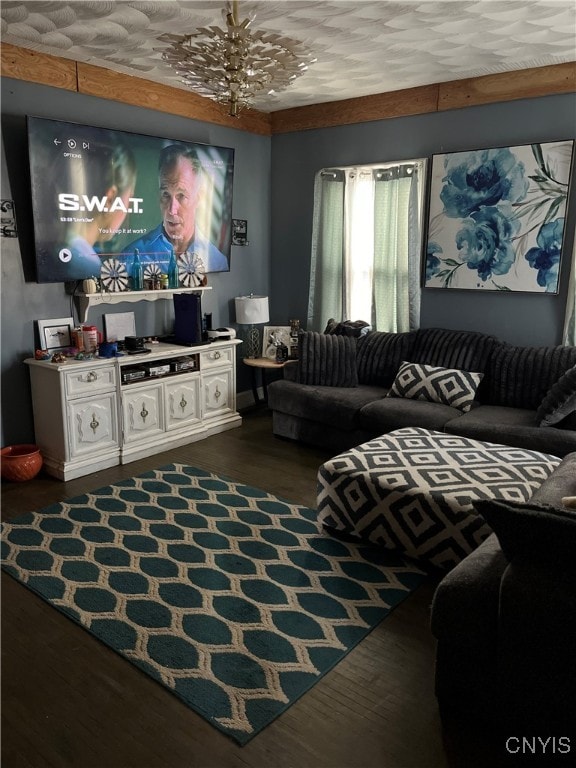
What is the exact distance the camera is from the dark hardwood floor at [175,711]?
1.92m

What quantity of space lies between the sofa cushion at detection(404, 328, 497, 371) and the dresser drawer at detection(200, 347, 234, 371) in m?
1.44

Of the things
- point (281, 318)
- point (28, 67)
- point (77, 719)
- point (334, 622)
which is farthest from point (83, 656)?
point (281, 318)

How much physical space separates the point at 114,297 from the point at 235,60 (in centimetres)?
239

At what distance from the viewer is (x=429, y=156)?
4871 millimetres

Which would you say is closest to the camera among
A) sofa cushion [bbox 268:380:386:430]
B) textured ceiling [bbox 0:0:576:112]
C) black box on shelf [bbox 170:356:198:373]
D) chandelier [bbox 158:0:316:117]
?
chandelier [bbox 158:0:316:117]

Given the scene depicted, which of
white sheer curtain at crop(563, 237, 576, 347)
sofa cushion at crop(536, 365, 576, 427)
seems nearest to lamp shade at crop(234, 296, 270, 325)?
white sheer curtain at crop(563, 237, 576, 347)

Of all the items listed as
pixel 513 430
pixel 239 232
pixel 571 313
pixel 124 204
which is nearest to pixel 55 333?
pixel 124 204

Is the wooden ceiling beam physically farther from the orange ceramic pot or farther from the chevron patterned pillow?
the orange ceramic pot

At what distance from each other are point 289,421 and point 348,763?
121 inches

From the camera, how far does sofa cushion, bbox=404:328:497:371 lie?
4.52 m

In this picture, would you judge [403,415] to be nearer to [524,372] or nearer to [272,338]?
[524,372]

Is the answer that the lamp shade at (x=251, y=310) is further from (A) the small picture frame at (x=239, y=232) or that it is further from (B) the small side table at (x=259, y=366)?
(A) the small picture frame at (x=239, y=232)

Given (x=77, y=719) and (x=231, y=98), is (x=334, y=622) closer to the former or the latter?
(x=77, y=719)

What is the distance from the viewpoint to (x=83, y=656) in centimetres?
238
